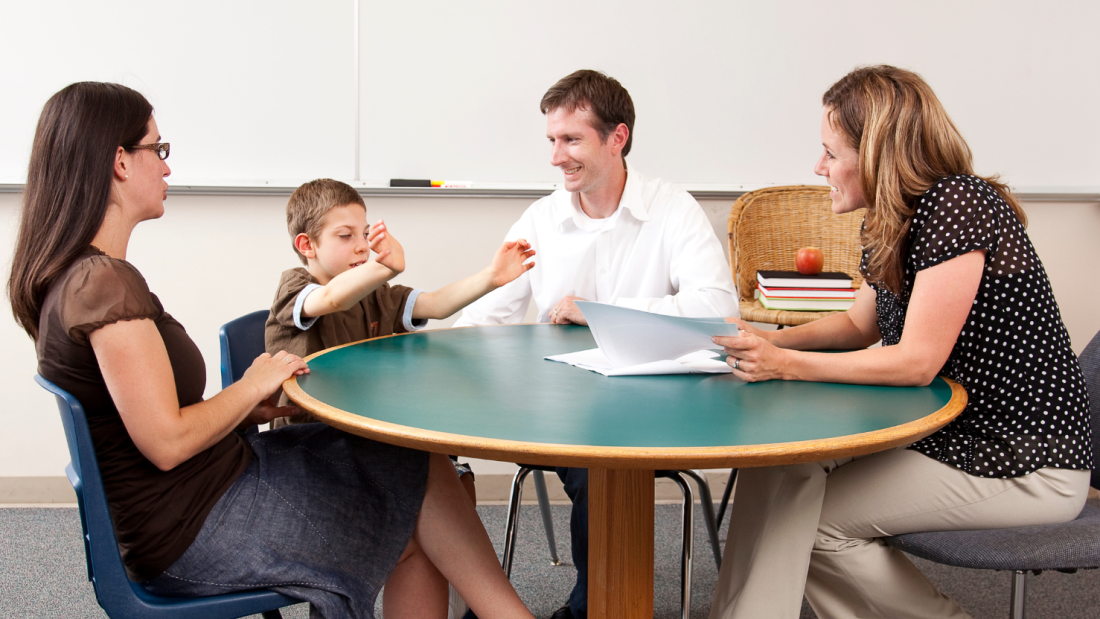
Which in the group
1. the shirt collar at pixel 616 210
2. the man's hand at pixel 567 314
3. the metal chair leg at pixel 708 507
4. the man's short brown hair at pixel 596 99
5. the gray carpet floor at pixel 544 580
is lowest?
the gray carpet floor at pixel 544 580

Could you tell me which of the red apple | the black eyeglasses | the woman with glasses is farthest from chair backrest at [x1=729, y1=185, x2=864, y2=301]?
the black eyeglasses

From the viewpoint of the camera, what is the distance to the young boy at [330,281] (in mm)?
1748

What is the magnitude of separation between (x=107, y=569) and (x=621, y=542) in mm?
732

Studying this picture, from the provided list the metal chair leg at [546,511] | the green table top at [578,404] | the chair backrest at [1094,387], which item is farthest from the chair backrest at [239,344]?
the chair backrest at [1094,387]

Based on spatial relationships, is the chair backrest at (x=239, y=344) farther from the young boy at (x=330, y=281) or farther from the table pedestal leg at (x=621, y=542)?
the table pedestal leg at (x=621, y=542)

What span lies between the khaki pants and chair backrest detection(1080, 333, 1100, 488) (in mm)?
273

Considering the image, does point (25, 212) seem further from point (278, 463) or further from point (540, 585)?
point (540, 585)

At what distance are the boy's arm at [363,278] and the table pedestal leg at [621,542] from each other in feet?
2.11

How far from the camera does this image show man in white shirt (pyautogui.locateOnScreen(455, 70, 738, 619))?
7.37ft

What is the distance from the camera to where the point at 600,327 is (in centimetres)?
128

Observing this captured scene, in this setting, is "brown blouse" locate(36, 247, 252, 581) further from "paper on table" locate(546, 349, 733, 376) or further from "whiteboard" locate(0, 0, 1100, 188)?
"whiteboard" locate(0, 0, 1100, 188)

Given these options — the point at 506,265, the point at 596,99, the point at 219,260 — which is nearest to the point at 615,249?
the point at 596,99

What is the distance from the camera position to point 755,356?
4.08 ft

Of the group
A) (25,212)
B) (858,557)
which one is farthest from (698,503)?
(25,212)
